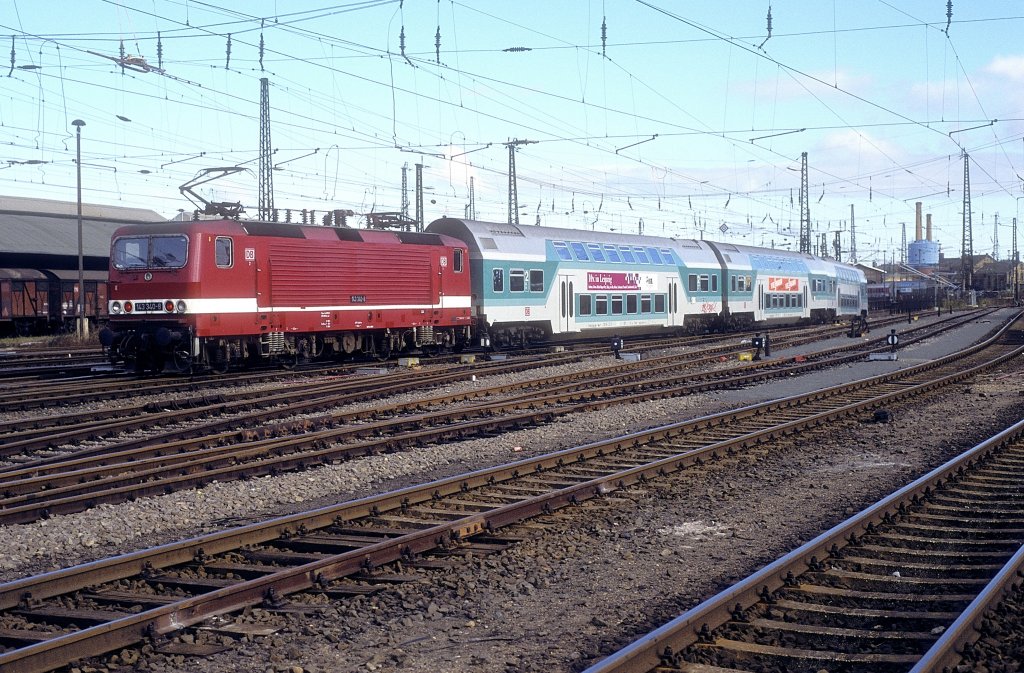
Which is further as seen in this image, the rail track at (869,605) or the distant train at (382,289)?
the distant train at (382,289)

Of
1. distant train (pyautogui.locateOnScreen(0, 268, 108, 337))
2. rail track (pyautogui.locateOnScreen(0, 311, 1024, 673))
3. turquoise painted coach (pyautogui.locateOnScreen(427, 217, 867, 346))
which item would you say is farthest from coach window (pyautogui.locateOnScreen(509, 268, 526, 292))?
distant train (pyautogui.locateOnScreen(0, 268, 108, 337))

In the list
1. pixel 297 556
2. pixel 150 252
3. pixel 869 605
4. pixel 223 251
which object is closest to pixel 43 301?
pixel 150 252

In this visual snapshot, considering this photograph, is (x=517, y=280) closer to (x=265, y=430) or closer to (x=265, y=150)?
(x=265, y=150)

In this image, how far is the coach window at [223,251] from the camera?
789 inches

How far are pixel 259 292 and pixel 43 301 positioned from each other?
28.0m

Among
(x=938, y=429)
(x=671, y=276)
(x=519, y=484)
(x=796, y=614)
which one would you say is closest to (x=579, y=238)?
(x=671, y=276)

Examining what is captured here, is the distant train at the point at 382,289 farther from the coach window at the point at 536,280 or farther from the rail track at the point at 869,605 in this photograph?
the rail track at the point at 869,605

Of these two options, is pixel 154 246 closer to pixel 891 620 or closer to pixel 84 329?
pixel 891 620

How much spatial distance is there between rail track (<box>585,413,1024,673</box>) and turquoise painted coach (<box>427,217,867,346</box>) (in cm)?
1945

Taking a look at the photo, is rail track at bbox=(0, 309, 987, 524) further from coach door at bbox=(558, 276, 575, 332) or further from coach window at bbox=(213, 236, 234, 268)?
coach door at bbox=(558, 276, 575, 332)

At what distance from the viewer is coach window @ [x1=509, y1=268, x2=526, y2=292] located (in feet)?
92.9

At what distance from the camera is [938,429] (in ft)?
49.4

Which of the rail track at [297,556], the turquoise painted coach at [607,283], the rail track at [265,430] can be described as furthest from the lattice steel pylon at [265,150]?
the rail track at [297,556]

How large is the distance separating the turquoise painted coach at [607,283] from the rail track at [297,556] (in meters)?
15.7
